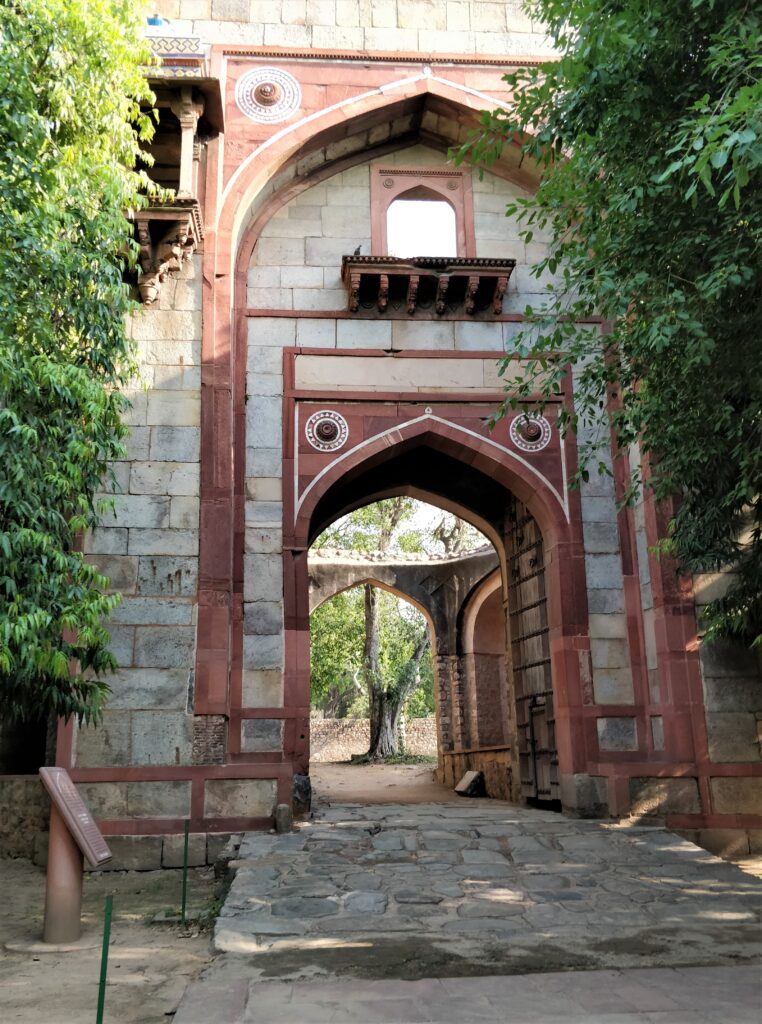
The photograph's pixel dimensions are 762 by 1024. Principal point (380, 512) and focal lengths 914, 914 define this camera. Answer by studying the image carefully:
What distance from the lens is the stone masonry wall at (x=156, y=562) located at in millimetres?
7391

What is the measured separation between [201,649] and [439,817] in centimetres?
248

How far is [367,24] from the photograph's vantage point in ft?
31.7

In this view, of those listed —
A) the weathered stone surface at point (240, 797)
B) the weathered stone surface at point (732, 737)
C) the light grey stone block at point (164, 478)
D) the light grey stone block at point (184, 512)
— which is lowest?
the weathered stone surface at point (240, 797)

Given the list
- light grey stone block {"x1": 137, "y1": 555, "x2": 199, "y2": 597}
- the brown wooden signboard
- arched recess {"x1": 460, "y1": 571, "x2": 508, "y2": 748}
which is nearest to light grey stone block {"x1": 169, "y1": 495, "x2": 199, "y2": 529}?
light grey stone block {"x1": 137, "y1": 555, "x2": 199, "y2": 597}

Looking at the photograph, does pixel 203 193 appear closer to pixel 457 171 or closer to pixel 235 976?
pixel 457 171

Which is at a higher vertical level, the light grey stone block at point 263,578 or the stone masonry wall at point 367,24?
the stone masonry wall at point 367,24

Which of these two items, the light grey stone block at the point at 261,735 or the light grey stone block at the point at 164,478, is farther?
the light grey stone block at the point at 164,478

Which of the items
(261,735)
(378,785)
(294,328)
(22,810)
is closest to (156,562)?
(261,735)

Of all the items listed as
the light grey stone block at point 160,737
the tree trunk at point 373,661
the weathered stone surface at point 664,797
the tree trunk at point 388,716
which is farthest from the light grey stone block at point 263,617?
the tree trunk at point 388,716

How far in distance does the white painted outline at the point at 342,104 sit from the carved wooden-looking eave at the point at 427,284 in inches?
52.6

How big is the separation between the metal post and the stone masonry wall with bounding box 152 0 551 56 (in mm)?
7849

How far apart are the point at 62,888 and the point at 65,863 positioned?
14 centimetres

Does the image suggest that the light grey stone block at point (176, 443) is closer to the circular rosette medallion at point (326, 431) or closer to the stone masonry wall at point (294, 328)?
the stone masonry wall at point (294, 328)

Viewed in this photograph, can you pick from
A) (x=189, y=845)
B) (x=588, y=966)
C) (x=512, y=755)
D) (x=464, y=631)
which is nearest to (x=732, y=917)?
(x=588, y=966)
